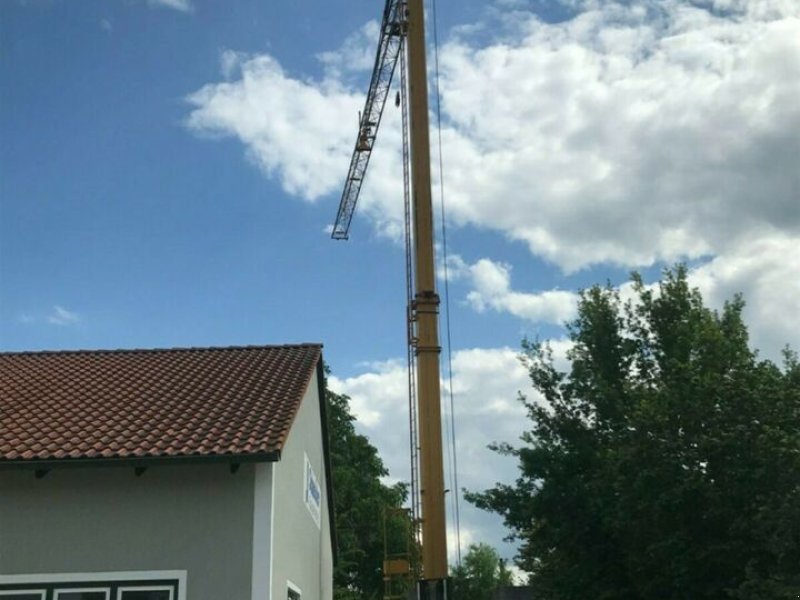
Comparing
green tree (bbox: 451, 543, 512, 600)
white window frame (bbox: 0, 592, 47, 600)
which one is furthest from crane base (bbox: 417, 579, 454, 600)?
green tree (bbox: 451, 543, 512, 600)

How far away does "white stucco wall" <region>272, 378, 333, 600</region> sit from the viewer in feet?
46.4

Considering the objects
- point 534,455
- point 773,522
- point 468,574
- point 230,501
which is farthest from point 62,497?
point 468,574

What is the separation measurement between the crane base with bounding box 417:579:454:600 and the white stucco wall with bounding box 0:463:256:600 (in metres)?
9.90

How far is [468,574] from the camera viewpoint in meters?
83.1

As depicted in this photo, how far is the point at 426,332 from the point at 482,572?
213 ft

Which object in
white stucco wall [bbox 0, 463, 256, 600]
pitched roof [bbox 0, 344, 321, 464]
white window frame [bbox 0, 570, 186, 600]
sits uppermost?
pitched roof [bbox 0, 344, 321, 464]

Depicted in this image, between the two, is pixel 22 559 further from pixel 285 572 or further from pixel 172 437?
pixel 285 572

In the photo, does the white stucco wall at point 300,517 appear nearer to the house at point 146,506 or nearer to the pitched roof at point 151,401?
the house at point 146,506

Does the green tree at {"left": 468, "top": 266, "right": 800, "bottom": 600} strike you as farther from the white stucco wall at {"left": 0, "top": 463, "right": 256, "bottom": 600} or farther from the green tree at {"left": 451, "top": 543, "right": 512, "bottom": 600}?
the green tree at {"left": 451, "top": 543, "right": 512, "bottom": 600}

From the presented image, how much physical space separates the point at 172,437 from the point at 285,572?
3.08m

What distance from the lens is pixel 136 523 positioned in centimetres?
1308

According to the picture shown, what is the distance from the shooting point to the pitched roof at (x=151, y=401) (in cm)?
1313

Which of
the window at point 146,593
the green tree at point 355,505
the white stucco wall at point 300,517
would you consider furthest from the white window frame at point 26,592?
the green tree at point 355,505

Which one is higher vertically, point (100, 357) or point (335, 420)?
point (335, 420)
